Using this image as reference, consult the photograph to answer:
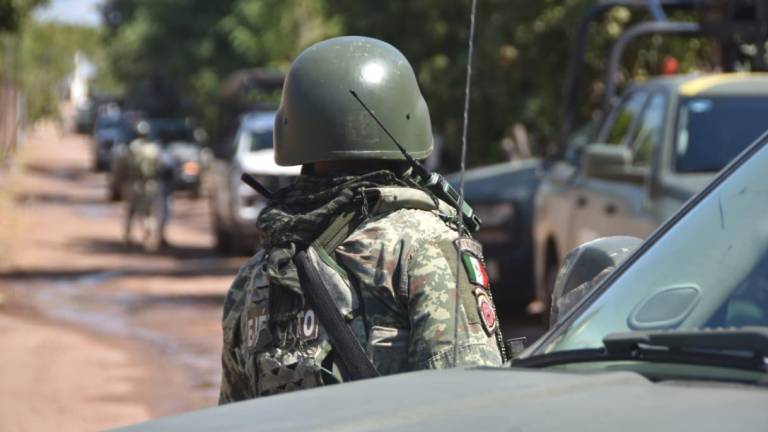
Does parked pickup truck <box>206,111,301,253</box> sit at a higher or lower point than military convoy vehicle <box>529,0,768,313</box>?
lower

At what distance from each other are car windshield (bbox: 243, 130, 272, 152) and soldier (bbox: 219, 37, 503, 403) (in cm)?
1774

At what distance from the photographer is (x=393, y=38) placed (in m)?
22.8

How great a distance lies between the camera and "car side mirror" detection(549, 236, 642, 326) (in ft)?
10.2

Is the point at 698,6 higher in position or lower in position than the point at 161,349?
higher

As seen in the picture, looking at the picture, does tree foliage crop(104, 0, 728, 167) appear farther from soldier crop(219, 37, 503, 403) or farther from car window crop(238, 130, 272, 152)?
soldier crop(219, 37, 503, 403)

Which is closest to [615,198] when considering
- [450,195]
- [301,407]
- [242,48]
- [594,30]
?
[450,195]

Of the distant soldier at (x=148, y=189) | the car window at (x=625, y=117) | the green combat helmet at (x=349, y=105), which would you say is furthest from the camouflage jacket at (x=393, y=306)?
the distant soldier at (x=148, y=189)

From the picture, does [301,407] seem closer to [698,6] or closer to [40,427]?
[40,427]

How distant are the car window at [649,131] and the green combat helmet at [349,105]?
4.85 m

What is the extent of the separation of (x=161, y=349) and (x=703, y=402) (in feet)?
35.3

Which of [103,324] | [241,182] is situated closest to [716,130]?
[103,324]

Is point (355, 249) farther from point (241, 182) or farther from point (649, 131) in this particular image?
point (241, 182)

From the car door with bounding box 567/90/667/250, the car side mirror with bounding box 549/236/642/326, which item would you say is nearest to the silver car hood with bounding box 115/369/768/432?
the car side mirror with bounding box 549/236/642/326

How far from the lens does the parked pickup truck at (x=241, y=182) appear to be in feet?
67.2
